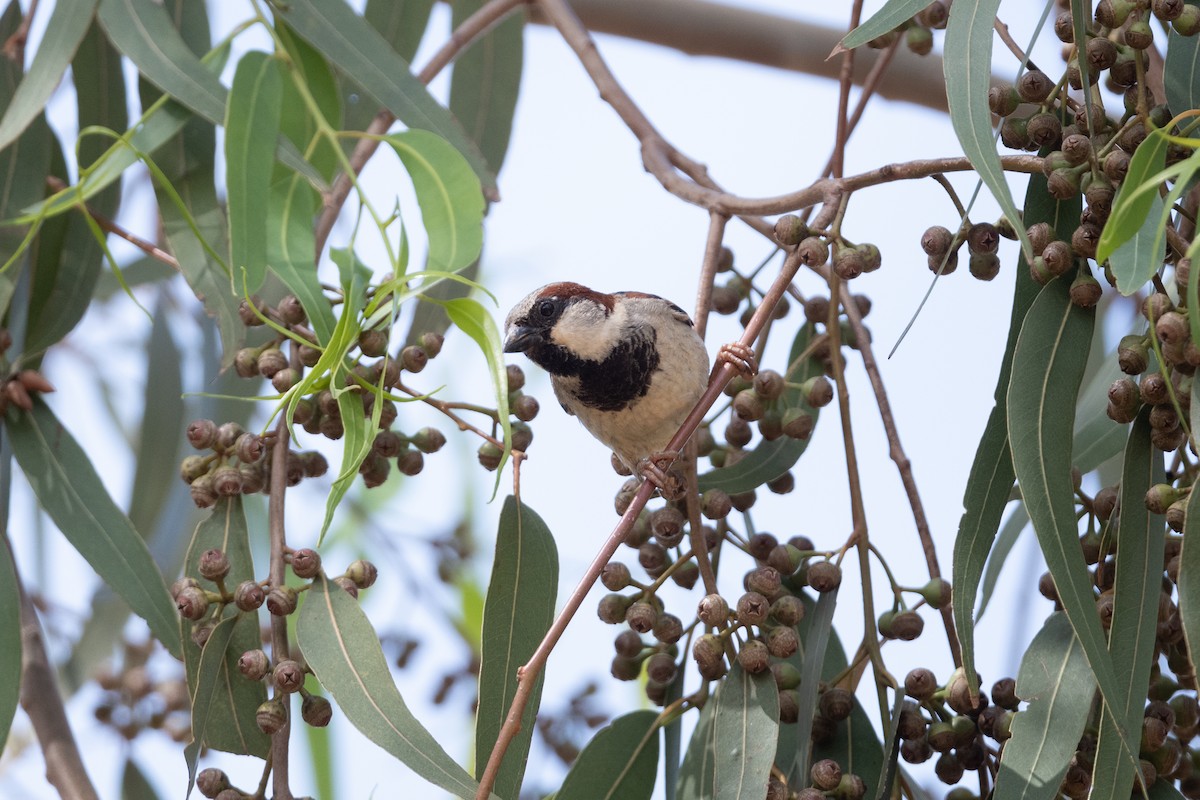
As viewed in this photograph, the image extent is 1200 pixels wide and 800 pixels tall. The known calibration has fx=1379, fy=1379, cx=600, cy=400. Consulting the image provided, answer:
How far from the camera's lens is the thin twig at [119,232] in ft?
6.30

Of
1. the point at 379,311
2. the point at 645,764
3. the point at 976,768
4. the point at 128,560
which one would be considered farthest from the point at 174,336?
the point at 976,768

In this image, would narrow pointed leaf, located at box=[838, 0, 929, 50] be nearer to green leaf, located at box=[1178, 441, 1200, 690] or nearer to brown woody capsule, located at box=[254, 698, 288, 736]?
green leaf, located at box=[1178, 441, 1200, 690]

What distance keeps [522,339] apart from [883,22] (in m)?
0.95

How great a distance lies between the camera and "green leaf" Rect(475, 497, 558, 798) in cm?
162

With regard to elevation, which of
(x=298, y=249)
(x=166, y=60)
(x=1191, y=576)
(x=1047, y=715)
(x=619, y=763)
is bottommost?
(x=619, y=763)

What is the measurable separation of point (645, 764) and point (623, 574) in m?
0.33

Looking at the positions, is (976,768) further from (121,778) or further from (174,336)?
(174,336)

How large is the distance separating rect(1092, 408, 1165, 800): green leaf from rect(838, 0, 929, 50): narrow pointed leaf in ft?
1.72

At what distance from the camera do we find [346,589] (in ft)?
5.71

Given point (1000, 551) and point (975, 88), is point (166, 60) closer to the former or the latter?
point (975, 88)

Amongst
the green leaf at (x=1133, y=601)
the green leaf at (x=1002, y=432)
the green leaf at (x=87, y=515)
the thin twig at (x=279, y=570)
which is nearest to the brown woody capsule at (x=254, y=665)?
the thin twig at (x=279, y=570)

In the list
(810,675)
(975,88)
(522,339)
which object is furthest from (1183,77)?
(522,339)

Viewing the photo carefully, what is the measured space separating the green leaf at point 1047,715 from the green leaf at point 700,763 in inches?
14.6

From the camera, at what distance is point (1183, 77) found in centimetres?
167
